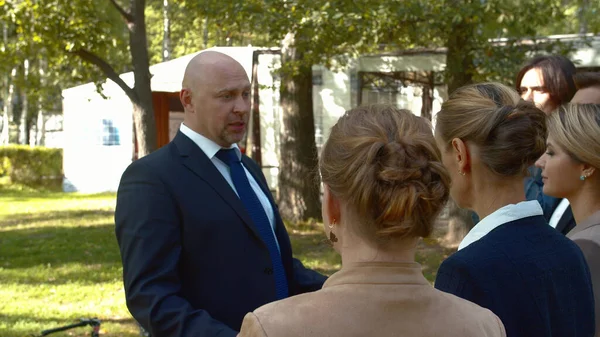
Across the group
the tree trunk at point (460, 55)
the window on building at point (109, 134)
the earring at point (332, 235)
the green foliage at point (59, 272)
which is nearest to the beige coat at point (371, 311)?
the earring at point (332, 235)

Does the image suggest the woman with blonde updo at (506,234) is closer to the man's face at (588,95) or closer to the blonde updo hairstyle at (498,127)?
the blonde updo hairstyle at (498,127)

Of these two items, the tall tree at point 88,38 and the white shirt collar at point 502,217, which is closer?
the white shirt collar at point 502,217

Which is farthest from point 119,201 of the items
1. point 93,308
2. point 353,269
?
point 93,308

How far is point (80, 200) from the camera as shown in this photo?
24812 mm

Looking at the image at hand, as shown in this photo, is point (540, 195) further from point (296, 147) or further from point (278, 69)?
point (296, 147)

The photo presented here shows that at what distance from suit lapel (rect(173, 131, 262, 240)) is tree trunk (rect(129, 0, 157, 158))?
9.17 meters

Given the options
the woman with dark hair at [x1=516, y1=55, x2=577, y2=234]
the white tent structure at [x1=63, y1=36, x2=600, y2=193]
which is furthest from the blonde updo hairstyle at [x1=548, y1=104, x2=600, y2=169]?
the white tent structure at [x1=63, y1=36, x2=600, y2=193]

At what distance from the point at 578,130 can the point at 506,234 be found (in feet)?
2.63

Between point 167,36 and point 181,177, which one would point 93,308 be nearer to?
point 181,177

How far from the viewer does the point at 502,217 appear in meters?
2.40

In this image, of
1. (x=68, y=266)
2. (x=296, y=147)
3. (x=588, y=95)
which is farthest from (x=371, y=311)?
(x=296, y=147)

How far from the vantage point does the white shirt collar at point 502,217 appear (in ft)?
7.87

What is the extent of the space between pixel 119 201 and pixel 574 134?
177 cm

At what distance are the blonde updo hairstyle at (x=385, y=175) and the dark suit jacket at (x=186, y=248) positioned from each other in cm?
121
